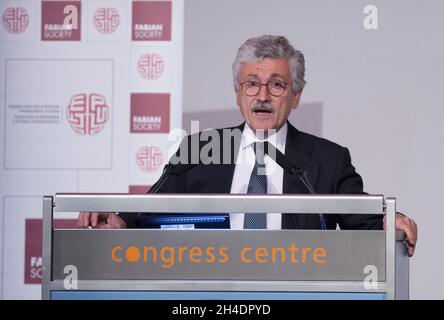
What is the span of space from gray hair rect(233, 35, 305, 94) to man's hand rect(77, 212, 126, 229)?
104 centimetres

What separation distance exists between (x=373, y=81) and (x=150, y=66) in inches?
39.6

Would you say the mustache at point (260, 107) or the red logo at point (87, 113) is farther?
the red logo at point (87, 113)

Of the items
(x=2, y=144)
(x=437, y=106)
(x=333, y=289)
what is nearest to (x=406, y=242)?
(x=333, y=289)

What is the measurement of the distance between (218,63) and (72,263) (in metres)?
2.25

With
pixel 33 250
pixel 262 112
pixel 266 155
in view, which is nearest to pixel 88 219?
pixel 266 155

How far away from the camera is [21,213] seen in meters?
3.97

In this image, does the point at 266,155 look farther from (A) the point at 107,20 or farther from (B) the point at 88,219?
(A) the point at 107,20

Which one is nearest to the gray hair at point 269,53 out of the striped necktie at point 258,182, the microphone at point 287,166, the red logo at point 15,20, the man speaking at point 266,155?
the man speaking at point 266,155

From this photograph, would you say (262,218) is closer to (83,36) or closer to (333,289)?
(333,289)

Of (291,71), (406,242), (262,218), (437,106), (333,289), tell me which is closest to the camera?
(333,289)

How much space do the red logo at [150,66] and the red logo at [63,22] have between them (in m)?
0.32

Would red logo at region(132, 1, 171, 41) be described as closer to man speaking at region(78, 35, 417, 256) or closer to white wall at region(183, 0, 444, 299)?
white wall at region(183, 0, 444, 299)

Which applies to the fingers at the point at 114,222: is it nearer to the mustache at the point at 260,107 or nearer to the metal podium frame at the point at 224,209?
the metal podium frame at the point at 224,209

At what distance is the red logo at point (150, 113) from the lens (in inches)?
154
